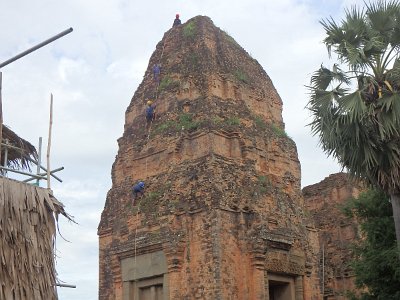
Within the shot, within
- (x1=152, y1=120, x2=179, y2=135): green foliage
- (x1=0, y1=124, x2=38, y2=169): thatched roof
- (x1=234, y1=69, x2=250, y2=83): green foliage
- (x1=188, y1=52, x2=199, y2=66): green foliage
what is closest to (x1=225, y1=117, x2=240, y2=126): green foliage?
(x1=152, y1=120, x2=179, y2=135): green foliage

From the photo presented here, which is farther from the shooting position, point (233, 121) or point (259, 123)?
point (259, 123)

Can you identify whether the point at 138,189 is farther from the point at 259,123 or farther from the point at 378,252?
the point at 378,252

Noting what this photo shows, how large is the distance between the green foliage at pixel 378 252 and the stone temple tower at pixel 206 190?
69.3 inches

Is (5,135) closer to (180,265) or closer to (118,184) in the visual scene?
(180,265)

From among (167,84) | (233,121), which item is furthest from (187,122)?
(167,84)

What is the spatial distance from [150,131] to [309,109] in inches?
222

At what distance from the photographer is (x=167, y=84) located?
57.7 feet

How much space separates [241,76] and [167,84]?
6.77 ft

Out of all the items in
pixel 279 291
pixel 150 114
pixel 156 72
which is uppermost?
pixel 156 72

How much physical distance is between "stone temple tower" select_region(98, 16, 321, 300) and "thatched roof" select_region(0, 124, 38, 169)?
4.95 metres

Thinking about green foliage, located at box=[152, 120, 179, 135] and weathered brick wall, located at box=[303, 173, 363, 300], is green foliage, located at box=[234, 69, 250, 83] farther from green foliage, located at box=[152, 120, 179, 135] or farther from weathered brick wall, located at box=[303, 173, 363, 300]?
weathered brick wall, located at box=[303, 173, 363, 300]

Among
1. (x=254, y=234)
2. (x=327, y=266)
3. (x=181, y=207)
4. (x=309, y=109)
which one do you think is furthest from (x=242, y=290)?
(x=327, y=266)

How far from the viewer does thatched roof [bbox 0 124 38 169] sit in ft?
35.2

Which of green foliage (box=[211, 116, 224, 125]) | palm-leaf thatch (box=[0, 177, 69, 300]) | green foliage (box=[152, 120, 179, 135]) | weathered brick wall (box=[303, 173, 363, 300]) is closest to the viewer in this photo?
palm-leaf thatch (box=[0, 177, 69, 300])
